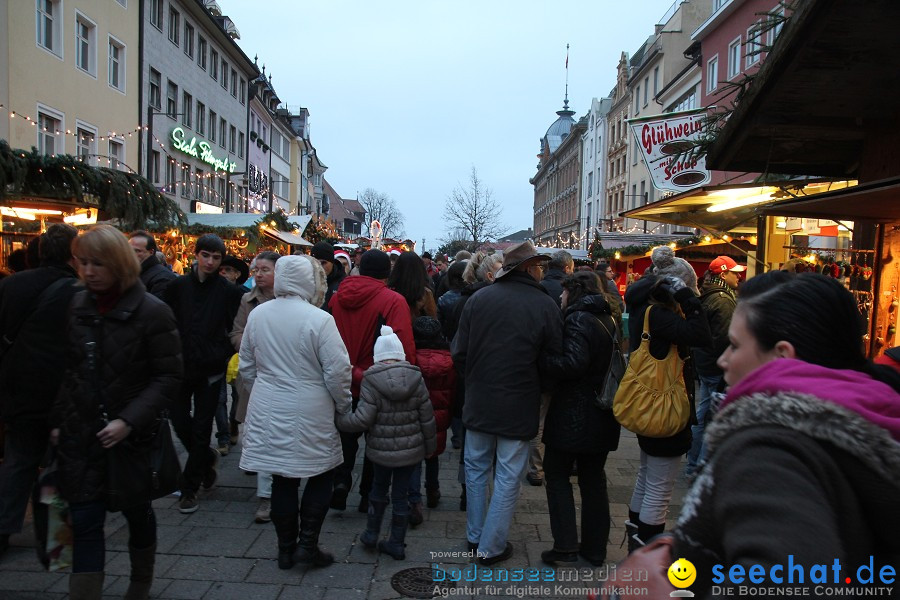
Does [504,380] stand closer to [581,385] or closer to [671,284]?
[581,385]

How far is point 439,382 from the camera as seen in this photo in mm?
4633

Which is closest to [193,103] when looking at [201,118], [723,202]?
[201,118]

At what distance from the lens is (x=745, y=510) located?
3.79ft

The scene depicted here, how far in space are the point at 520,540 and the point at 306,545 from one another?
1.48 m

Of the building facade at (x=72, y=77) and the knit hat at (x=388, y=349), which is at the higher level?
the building facade at (x=72, y=77)

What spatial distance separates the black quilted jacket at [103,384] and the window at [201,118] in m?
28.1

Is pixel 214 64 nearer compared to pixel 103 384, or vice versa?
pixel 103 384

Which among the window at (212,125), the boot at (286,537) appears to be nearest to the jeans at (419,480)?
the boot at (286,537)

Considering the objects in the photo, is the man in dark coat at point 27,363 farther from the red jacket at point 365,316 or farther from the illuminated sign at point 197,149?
the illuminated sign at point 197,149

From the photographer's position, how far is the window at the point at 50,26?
15.9 meters

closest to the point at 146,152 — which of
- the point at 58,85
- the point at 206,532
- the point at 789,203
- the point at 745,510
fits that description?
the point at 58,85

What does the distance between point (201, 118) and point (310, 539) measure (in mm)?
28889

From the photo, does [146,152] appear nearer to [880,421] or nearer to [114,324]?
[114,324]

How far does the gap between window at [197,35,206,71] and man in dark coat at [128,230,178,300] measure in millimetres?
26360
